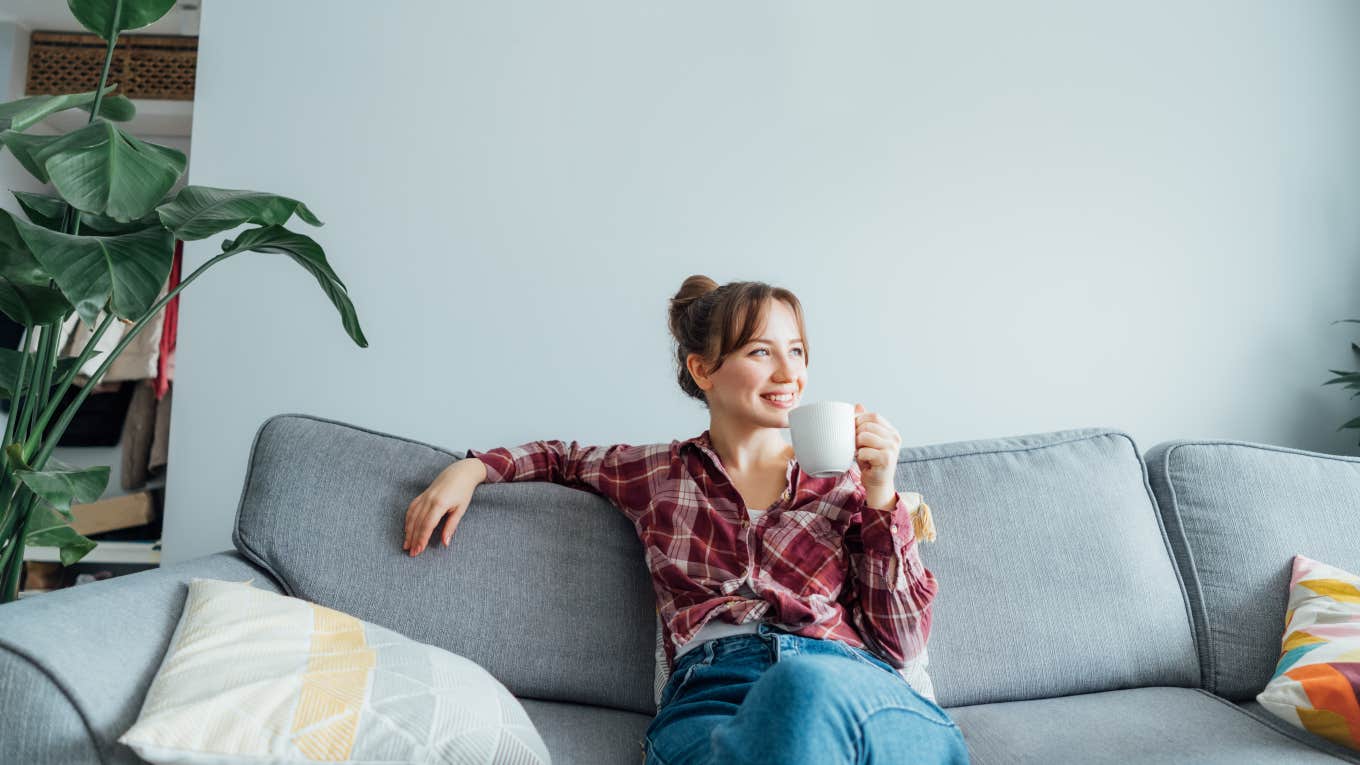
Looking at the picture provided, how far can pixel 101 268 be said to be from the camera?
1151 mm

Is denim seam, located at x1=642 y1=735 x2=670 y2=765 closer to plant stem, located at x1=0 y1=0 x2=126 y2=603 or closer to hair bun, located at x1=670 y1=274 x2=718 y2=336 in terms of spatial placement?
hair bun, located at x1=670 y1=274 x2=718 y2=336

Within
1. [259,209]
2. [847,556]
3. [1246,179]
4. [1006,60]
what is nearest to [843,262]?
[1006,60]

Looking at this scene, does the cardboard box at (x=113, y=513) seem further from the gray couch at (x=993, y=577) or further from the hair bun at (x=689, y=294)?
the hair bun at (x=689, y=294)

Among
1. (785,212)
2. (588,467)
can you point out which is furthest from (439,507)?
(785,212)

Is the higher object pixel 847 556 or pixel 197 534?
pixel 847 556

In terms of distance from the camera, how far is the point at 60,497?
125 centimetres

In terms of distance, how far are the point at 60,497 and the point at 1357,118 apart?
302 centimetres

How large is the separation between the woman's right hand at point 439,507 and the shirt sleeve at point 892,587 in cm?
63

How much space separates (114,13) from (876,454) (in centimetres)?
124

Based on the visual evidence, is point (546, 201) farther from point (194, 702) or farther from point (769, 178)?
point (194, 702)

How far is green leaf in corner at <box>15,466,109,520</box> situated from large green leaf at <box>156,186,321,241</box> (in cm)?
38

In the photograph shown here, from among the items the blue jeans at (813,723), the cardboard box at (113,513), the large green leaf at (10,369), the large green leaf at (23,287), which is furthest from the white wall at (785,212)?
the blue jeans at (813,723)

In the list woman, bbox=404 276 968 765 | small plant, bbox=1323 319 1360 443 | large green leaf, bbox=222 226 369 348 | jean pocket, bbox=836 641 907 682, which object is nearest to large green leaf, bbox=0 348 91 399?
large green leaf, bbox=222 226 369 348

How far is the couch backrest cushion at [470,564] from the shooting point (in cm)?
138
